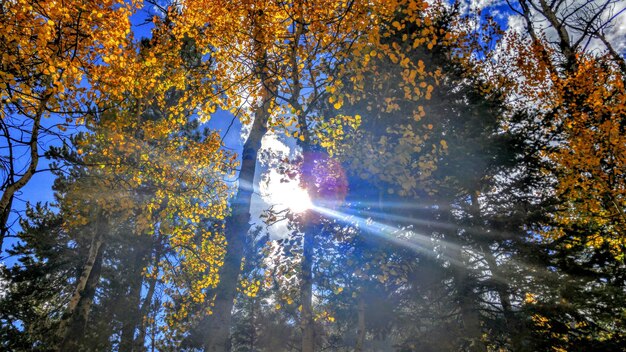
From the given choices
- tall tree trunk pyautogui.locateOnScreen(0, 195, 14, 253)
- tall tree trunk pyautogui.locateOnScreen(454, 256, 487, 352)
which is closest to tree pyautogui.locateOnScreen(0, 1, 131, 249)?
tall tree trunk pyautogui.locateOnScreen(0, 195, 14, 253)

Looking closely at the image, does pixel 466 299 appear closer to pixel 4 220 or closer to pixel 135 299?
pixel 4 220

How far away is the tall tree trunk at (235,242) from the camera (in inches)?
195

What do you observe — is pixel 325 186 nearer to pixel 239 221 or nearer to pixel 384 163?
pixel 384 163

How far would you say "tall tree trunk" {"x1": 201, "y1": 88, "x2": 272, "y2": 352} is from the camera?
4965 mm

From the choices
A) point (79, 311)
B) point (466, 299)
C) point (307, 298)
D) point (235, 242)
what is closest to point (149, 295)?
point (79, 311)

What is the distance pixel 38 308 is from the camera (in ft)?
49.3

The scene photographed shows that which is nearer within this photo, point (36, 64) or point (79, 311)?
point (36, 64)

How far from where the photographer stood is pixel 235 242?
579 centimetres

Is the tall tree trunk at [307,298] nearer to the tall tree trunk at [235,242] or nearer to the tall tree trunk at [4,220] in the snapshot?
the tall tree trunk at [235,242]

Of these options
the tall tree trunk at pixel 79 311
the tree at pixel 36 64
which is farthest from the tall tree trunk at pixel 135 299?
the tree at pixel 36 64

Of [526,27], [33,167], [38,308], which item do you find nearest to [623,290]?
[526,27]

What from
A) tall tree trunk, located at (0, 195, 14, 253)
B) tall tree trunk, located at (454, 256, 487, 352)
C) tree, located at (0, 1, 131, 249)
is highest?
tree, located at (0, 1, 131, 249)

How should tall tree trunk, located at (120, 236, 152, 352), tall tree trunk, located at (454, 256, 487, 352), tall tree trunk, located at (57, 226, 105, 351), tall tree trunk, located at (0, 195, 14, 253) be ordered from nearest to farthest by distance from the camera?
tall tree trunk, located at (0, 195, 14, 253), tall tree trunk, located at (454, 256, 487, 352), tall tree trunk, located at (57, 226, 105, 351), tall tree trunk, located at (120, 236, 152, 352)

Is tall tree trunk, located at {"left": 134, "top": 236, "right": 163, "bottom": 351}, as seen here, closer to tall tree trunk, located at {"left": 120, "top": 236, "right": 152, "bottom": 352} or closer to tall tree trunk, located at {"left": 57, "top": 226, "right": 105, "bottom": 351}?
tall tree trunk, located at {"left": 120, "top": 236, "right": 152, "bottom": 352}
